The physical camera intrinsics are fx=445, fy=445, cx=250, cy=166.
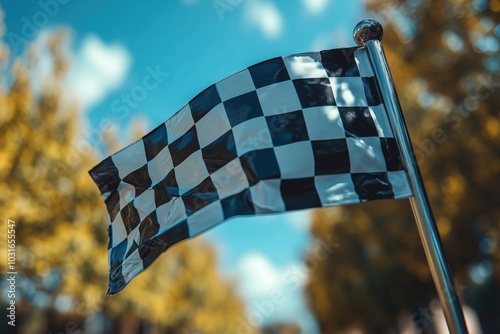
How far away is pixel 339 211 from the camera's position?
18.1 metres

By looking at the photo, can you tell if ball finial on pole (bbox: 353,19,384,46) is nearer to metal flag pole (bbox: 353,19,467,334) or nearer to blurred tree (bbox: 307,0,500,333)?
metal flag pole (bbox: 353,19,467,334)

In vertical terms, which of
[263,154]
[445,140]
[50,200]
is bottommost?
[263,154]

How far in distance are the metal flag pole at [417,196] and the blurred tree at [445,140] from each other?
516 centimetres

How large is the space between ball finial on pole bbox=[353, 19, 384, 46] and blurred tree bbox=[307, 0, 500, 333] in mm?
5145

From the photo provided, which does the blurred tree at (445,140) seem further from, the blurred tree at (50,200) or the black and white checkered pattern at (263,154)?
the blurred tree at (50,200)

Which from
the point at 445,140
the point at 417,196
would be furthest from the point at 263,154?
the point at 445,140

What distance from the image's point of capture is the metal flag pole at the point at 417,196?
1.48 meters

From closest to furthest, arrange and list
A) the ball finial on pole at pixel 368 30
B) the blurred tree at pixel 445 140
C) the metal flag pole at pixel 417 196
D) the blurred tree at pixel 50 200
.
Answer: the metal flag pole at pixel 417 196, the ball finial on pole at pixel 368 30, the blurred tree at pixel 445 140, the blurred tree at pixel 50 200

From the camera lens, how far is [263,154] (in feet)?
6.35

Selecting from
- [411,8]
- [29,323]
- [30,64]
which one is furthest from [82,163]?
[411,8]

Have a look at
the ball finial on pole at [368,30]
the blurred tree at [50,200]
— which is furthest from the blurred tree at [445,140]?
the blurred tree at [50,200]

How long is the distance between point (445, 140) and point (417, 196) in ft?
25.6

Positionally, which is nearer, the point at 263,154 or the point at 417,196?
the point at 417,196

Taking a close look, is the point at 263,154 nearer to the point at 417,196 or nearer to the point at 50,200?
the point at 417,196
